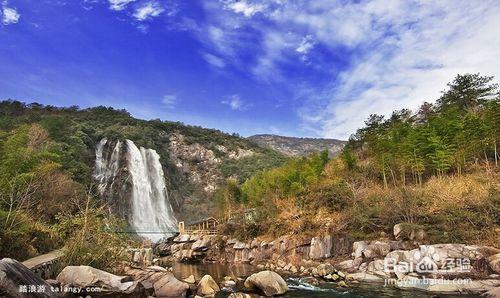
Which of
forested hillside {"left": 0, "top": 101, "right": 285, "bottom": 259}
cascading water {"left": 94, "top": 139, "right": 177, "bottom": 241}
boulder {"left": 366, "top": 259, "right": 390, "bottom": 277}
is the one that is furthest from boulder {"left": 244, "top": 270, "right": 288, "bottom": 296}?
cascading water {"left": 94, "top": 139, "right": 177, "bottom": 241}

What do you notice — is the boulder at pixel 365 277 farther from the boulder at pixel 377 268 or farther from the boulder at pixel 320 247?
the boulder at pixel 320 247

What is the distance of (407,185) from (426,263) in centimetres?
1174

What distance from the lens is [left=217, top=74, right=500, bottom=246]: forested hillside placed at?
21.6 metres

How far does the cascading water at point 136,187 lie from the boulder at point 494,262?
1668 inches

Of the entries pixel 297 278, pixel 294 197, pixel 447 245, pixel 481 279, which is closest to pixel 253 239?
pixel 294 197

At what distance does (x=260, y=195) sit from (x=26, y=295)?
29917 millimetres

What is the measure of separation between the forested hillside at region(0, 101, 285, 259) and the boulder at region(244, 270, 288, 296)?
6.93 metres

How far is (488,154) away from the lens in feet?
97.8

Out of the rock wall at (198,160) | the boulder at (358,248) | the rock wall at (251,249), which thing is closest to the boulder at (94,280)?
the boulder at (358,248)

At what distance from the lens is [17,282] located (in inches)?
374

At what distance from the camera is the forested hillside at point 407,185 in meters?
21.6

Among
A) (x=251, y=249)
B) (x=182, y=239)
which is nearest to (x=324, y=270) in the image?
(x=251, y=249)

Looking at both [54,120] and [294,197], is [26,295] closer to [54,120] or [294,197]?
[294,197]

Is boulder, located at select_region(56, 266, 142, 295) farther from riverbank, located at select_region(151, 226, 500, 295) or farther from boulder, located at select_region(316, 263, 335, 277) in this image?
boulder, located at select_region(316, 263, 335, 277)
